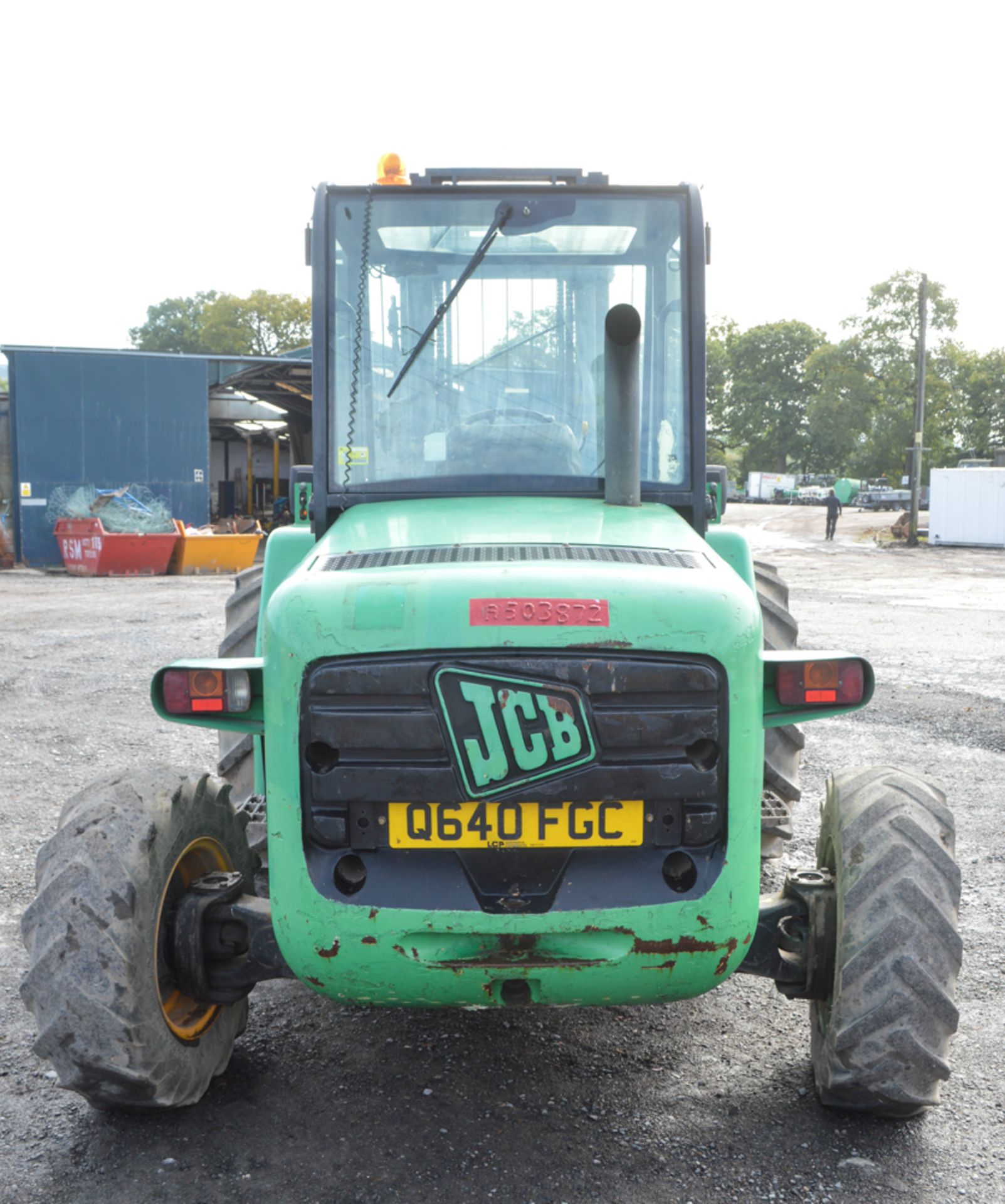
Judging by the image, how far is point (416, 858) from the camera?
303 centimetres

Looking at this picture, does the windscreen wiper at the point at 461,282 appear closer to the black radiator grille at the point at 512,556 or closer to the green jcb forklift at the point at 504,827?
the green jcb forklift at the point at 504,827

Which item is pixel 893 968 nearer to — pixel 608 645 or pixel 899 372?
pixel 608 645

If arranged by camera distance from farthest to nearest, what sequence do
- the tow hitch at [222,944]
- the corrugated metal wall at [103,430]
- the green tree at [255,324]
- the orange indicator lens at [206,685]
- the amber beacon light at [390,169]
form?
the green tree at [255,324] < the corrugated metal wall at [103,430] < the amber beacon light at [390,169] < the tow hitch at [222,944] < the orange indicator lens at [206,685]

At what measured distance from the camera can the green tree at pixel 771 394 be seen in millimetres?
89188

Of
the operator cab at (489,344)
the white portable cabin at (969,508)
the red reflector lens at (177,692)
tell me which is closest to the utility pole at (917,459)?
the white portable cabin at (969,508)

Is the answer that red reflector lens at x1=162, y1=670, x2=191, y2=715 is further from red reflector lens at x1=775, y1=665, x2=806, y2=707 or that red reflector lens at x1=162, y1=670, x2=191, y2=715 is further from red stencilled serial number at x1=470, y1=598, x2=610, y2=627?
red reflector lens at x1=775, y1=665, x2=806, y2=707

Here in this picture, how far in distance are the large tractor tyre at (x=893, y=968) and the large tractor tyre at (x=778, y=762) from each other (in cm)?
64

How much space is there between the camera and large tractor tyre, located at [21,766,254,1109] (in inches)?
124

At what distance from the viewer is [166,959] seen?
3.41 m

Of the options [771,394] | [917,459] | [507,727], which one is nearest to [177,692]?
[507,727]

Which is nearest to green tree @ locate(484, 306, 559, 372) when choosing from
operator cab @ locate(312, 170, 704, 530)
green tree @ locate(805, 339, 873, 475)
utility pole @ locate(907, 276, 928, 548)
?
operator cab @ locate(312, 170, 704, 530)

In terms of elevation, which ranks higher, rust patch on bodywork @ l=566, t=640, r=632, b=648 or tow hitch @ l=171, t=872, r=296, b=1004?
rust patch on bodywork @ l=566, t=640, r=632, b=648

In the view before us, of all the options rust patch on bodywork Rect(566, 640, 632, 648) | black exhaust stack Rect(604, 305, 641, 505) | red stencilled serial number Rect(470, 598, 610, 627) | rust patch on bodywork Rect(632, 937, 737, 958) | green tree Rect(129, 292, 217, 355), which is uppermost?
green tree Rect(129, 292, 217, 355)

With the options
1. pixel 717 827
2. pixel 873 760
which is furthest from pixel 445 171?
pixel 873 760
